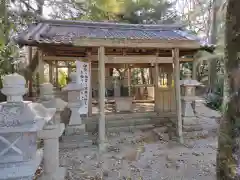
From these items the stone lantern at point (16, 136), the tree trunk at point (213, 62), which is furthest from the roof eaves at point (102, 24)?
the stone lantern at point (16, 136)

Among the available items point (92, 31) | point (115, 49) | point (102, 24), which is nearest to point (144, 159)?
point (115, 49)

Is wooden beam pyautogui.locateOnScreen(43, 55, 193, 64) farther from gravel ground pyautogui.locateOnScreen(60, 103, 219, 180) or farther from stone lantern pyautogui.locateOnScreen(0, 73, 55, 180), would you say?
stone lantern pyautogui.locateOnScreen(0, 73, 55, 180)

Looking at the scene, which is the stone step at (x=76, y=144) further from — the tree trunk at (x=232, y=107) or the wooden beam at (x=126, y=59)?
the tree trunk at (x=232, y=107)

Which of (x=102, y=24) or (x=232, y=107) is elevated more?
(x=102, y=24)

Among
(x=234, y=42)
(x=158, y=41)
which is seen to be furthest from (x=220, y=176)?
(x=158, y=41)

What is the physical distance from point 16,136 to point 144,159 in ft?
11.3

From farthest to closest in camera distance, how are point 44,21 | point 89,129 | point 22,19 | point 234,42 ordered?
point 22,19 → point 44,21 → point 89,129 → point 234,42

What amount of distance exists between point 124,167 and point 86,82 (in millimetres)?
2626

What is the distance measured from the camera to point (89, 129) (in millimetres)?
6887

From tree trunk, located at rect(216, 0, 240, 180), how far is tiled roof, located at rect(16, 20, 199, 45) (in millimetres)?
3172

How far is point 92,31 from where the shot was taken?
7219mm

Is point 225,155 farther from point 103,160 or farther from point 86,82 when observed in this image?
point 86,82

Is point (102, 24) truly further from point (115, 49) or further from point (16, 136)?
point (16, 136)

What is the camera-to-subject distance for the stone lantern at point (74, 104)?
19.5 feet
